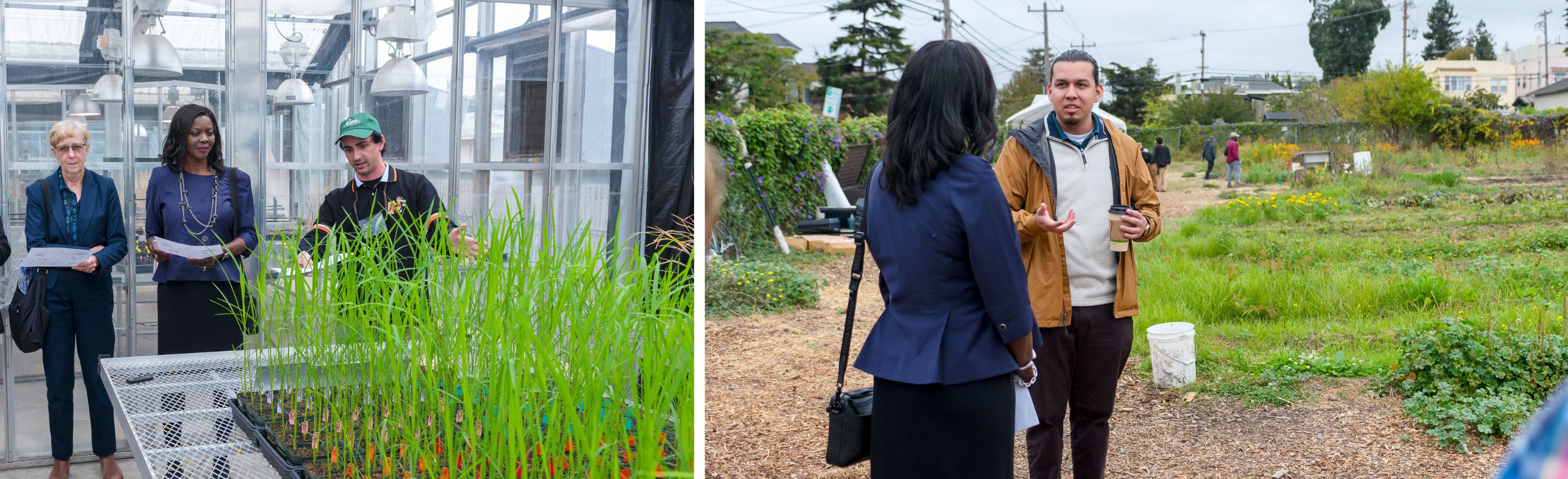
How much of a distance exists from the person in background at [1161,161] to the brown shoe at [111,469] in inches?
640

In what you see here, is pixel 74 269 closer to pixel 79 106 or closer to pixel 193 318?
pixel 193 318

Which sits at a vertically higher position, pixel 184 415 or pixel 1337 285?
pixel 1337 285

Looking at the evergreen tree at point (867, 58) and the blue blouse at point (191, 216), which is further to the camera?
the evergreen tree at point (867, 58)

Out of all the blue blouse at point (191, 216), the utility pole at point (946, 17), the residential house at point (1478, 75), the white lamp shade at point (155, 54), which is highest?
the residential house at point (1478, 75)

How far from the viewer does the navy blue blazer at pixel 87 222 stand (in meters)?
4.03

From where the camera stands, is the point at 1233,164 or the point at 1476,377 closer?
the point at 1476,377

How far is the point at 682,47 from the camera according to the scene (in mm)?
5398

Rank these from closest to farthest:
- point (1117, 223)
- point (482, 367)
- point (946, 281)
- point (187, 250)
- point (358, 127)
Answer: point (946, 281)
point (482, 367)
point (1117, 223)
point (358, 127)
point (187, 250)

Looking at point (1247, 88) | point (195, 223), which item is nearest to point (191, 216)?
point (195, 223)

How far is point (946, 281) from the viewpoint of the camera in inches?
75.9

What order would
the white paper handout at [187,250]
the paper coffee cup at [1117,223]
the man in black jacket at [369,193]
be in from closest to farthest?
the paper coffee cup at [1117,223], the man in black jacket at [369,193], the white paper handout at [187,250]

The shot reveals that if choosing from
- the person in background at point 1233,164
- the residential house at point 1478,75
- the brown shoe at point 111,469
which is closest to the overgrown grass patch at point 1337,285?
the brown shoe at point 111,469

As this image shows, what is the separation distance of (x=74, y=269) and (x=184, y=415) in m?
1.81

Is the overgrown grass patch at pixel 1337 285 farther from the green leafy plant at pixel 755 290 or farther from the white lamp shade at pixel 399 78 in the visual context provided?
the white lamp shade at pixel 399 78
